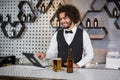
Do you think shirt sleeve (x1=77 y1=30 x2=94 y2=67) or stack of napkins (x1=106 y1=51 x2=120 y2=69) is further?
stack of napkins (x1=106 y1=51 x2=120 y2=69)

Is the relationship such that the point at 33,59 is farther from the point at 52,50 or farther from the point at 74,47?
the point at 74,47

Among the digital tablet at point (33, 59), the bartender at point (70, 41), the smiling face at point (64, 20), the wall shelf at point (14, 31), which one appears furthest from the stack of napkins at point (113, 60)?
the digital tablet at point (33, 59)

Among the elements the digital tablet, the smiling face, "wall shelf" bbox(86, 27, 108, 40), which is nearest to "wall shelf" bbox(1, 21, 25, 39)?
"wall shelf" bbox(86, 27, 108, 40)

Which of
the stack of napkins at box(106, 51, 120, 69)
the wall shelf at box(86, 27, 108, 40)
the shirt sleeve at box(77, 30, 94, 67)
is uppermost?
the wall shelf at box(86, 27, 108, 40)

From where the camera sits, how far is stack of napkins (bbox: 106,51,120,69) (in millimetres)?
4566

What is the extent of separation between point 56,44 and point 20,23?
209 cm

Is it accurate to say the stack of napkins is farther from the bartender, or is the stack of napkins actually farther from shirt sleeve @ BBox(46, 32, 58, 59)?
shirt sleeve @ BBox(46, 32, 58, 59)

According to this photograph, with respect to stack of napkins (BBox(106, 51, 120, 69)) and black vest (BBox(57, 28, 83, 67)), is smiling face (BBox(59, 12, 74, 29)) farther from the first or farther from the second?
stack of napkins (BBox(106, 51, 120, 69))

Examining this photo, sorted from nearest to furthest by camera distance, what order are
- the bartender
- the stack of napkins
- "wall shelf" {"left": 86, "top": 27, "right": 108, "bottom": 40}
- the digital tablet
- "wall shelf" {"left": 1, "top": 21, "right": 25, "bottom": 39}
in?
the digital tablet, the bartender, the stack of napkins, "wall shelf" {"left": 86, "top": 27, "right": 108, "bottom": 40}, "wall shelf" {"left": 1, "top": 21, "right": 25, "bottom": 39}

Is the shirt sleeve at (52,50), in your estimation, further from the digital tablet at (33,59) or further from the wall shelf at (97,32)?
the wall shelf at (97,32)

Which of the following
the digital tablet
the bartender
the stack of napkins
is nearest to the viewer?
the digital tablet

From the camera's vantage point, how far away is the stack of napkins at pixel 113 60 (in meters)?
4.57

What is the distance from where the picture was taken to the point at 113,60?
182 inches

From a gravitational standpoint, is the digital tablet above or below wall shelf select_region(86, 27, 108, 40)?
below
